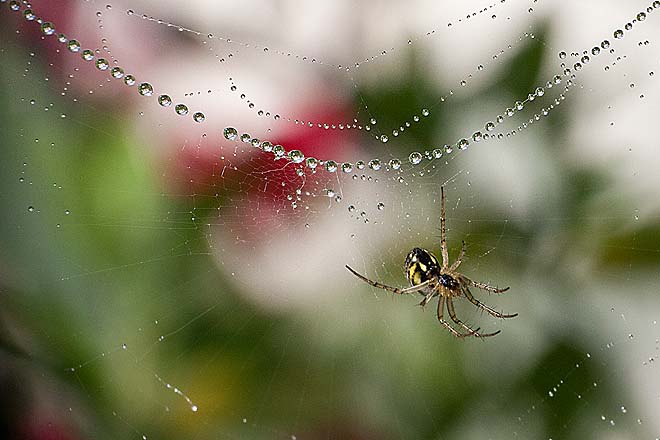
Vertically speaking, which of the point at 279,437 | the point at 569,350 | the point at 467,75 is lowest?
the point at 279,437

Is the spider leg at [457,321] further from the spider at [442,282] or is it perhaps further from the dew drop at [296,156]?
the dew drop at [296,156]

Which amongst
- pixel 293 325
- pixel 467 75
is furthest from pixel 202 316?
pixel 467 75

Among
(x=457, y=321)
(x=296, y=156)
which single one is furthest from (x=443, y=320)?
(x=296, y=156)

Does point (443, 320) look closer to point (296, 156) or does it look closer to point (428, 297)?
point (428, 297)

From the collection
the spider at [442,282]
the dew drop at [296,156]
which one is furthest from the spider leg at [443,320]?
the dew drop at [296,156]

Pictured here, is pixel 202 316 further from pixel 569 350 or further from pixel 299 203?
pixel 569 350

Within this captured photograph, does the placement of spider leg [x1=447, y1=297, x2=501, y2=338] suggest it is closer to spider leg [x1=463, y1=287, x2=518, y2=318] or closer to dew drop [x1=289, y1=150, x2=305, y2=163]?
spider leg [x1=463, y1=287, x2=518, y2=318]
